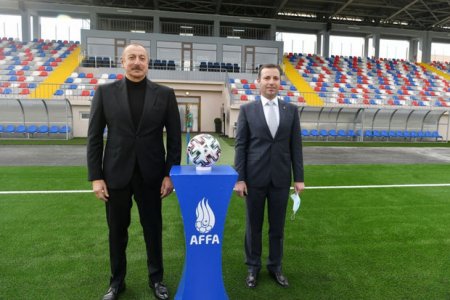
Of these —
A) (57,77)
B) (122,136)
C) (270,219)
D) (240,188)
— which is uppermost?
Answer: (57,77)

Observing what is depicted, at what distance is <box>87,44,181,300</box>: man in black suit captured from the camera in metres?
2.56

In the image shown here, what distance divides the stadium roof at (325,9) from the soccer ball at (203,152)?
22748mm

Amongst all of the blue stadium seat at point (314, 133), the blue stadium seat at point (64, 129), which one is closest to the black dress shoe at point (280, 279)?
the blue stadium seat at point (314, 133)

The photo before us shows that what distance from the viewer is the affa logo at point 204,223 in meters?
2.40

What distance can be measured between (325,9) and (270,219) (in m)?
26.3

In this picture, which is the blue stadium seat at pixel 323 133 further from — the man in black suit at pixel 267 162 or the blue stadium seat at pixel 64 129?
the man in black suit at pixel 267 162

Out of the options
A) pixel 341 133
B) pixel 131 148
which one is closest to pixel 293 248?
pixel 131 148

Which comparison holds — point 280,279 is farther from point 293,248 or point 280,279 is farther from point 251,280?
point 293,248

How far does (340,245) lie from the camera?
3.90m

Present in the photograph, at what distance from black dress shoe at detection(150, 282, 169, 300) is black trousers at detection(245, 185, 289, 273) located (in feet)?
2.59

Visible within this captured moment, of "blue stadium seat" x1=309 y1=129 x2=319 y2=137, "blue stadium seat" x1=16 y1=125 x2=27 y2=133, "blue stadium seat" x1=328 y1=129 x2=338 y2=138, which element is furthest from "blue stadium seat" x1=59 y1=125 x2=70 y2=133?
"blue stadium seat" x1=328 y1=129 x2=338 y2=138

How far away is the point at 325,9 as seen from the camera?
83.4 feet

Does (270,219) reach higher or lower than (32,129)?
lower

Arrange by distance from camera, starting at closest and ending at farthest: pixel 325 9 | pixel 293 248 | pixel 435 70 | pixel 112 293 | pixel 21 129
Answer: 1. pixel 112 293
2. pixel 293 248
3. pixel 21 129
4. pixel 325 9
5. pixel 435 70
